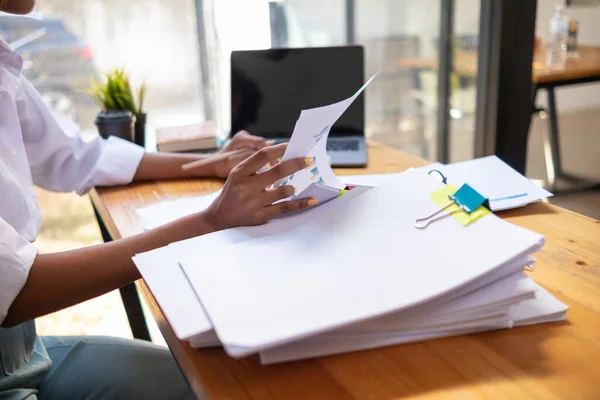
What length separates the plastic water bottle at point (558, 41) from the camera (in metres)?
2.85

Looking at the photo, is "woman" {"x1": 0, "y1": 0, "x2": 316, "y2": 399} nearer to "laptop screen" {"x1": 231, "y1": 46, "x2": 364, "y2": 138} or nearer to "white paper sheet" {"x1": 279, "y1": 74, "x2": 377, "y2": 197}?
"white paper sheet" {"x1": 279, "y1": 74, "x2": 377, "y2": 197}

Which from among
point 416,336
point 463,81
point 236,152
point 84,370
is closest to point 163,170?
point 236,152

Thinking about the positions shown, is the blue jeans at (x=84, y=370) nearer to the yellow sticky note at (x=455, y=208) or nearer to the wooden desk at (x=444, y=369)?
the wooden desk at (x=444, y=369)

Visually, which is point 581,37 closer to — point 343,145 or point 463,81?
point 463,81

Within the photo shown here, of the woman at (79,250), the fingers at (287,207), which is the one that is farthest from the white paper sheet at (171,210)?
the fingers at (287,207)

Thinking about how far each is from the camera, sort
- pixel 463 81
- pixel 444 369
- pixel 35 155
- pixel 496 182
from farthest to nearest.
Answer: pixel 463 81, pixel 35 155, pixel 496 182, pixel 444 369

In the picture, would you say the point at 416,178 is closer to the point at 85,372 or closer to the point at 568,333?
the point at 568,333

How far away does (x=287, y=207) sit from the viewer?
2.43 ft

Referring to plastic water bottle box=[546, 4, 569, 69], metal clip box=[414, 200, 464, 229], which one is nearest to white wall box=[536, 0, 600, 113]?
plastic water bottle box=[546, 4, 569, 69]

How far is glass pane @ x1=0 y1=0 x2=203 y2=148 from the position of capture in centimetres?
262

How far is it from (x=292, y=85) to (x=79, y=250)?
0.82 m

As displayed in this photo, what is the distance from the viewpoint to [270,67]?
4.72ft

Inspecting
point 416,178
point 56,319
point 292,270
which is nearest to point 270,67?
point 416,178

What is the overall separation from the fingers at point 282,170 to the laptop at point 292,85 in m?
0.67
